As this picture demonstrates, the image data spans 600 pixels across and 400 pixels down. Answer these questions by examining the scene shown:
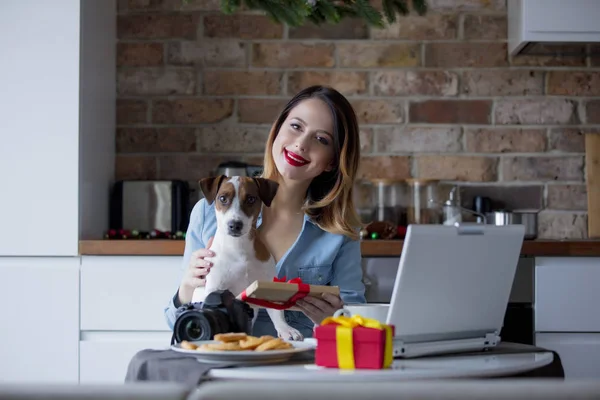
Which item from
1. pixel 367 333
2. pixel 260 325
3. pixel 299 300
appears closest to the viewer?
pixel 367 333

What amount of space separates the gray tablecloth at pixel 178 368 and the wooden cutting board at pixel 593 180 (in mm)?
1948

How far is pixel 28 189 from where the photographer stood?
111 inches

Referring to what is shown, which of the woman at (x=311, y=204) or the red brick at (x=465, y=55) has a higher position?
the red brick at (x=465, y=55)

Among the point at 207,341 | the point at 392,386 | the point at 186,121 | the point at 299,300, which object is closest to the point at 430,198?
the point at 186,121

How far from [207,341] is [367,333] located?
0.29m

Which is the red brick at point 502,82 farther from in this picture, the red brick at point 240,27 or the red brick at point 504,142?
the red brick at point 240,27

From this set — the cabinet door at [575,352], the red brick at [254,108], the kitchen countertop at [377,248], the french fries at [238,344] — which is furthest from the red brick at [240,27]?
the french fries at [238,344]

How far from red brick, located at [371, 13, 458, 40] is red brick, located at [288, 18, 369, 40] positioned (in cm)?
5

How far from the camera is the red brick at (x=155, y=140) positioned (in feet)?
10.7

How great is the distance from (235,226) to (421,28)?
1823 millimetres

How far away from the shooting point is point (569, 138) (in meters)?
3.24

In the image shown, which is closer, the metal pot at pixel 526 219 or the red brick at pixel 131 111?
the metal pot at pixel 526 219

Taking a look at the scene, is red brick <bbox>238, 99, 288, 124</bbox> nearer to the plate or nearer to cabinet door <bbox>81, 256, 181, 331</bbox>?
cabinet door <bbox>81, 256, 181, 331</bbox>

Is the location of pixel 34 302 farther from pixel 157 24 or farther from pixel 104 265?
pixel 157 24
